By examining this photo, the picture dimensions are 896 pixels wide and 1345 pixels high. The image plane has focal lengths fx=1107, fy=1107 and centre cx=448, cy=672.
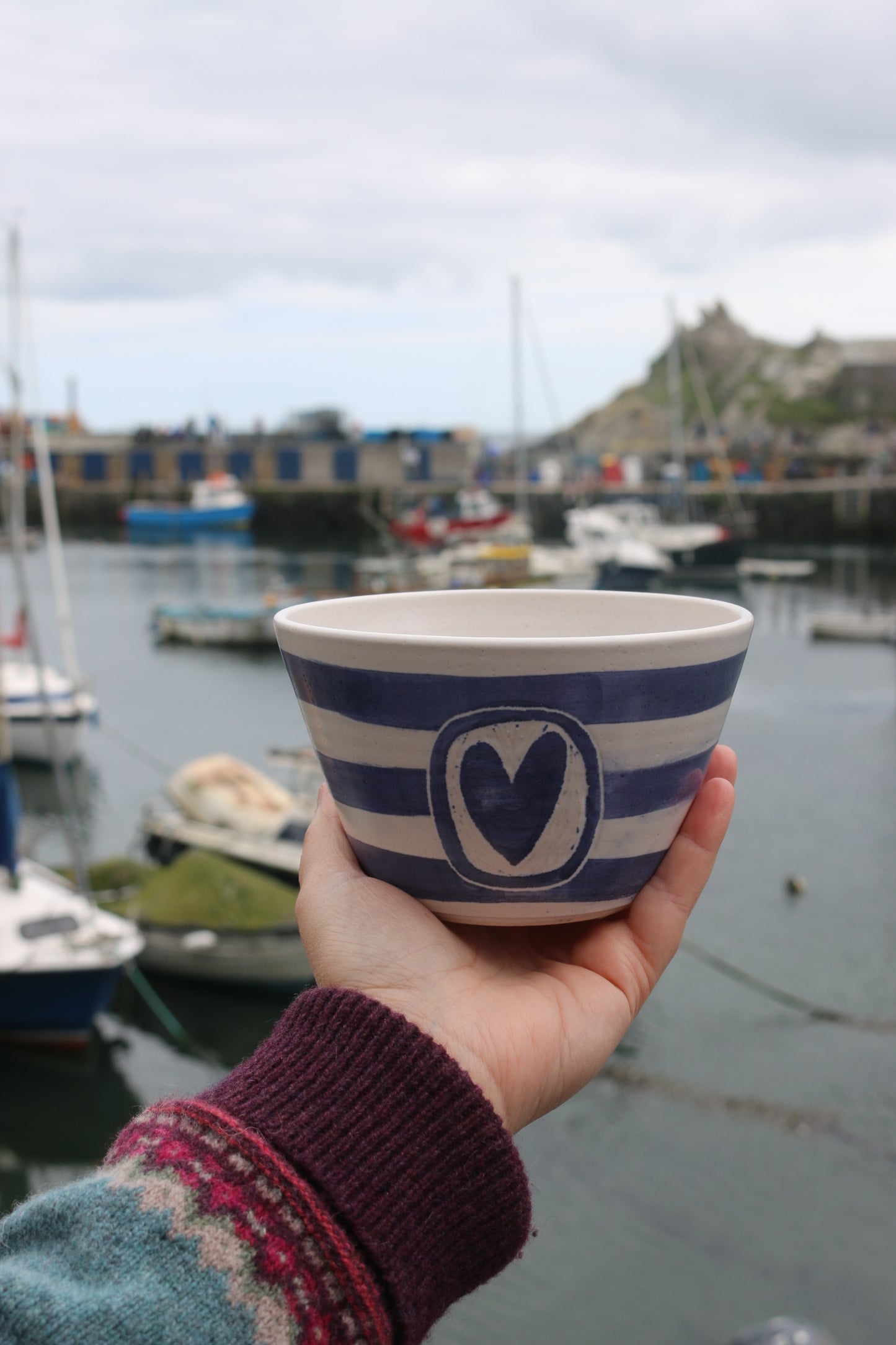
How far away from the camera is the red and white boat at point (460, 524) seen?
31938mm

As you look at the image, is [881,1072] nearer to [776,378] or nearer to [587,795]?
[587,795]

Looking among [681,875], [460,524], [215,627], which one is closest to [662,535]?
[460,524]

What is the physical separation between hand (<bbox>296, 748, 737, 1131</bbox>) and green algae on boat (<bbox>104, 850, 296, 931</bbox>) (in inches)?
306

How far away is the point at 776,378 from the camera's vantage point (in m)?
49.6

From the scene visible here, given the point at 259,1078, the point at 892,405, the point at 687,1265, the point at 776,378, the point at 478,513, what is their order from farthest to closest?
the point at 776,378, the point at 892,405, the point at 478,513, the point at 687,1265, the point at 259,1078

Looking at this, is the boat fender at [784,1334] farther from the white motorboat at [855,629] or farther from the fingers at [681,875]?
the white motorboat at [855,629]

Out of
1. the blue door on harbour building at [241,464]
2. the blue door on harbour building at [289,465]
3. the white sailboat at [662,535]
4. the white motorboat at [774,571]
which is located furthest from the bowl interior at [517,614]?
the blue door on harbour building at [241,464]

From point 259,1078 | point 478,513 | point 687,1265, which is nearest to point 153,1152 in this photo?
point 259,1078

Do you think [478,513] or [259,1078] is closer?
[259,1078]

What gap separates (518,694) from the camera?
0.81 metres

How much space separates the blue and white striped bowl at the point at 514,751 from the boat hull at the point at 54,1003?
7.59 metres

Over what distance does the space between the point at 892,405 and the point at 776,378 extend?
6.46m

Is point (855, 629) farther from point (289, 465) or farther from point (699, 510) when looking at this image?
point (289, 465)

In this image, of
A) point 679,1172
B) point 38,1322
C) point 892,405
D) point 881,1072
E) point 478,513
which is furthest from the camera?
point 892,405
